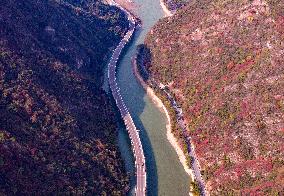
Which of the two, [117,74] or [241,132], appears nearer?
[241,132]

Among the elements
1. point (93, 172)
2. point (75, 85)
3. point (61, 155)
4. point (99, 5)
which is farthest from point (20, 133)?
point (99, 5)

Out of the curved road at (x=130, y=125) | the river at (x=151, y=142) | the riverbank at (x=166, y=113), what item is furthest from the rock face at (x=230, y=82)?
the curved road at (x=130, y=125)

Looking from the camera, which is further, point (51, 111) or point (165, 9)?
point (165, 9)

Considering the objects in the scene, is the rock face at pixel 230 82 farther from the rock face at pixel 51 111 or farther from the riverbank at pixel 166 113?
the rock face at pixel 51 111

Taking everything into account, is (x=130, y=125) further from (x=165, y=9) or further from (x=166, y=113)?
(x=165, y=9)

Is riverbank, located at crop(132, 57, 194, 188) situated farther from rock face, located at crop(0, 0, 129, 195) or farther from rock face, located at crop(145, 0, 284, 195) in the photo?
rock face, located at crop(0, 0, 129, 195)

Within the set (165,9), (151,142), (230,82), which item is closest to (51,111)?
(151,142)

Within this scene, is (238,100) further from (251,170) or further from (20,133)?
(20,133)
